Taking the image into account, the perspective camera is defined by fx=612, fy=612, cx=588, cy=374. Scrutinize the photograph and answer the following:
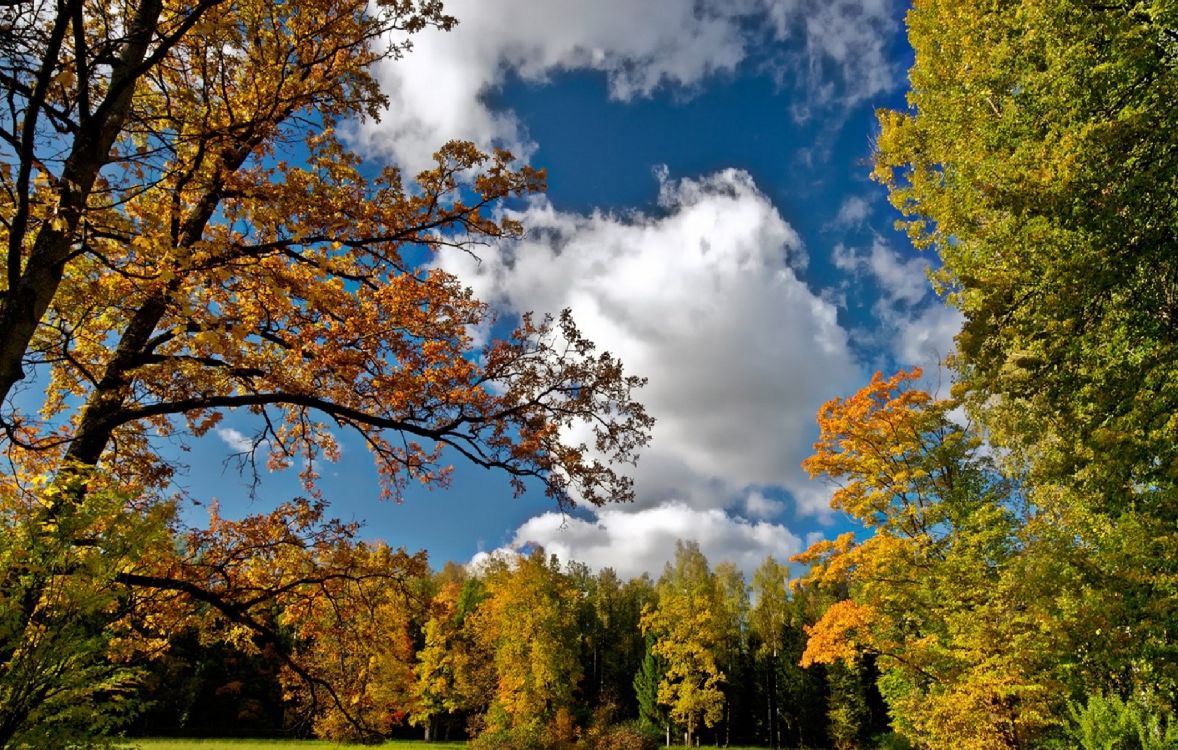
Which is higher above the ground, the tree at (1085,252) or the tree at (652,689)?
the tree at (1085,252)

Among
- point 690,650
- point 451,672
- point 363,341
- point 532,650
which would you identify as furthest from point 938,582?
point 451,672

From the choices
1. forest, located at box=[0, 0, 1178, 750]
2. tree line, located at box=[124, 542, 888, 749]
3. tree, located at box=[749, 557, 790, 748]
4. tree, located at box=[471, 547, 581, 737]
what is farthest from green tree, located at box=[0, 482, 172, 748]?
tree, located at box=[749, 557, 790, 748]

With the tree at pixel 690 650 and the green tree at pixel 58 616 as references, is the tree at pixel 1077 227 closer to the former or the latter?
the green tree at pixel 58 616

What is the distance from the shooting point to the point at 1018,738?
11977 mm

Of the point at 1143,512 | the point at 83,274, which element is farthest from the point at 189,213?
the point at 1143,512

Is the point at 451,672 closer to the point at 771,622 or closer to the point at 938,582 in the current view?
the point at 771,622

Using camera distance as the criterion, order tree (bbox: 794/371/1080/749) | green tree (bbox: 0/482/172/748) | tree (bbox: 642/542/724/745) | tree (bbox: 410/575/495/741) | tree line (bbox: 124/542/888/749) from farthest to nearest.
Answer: tree (bbox: 410/575/495/741), tree (bbox: 642/542/724/745), tree line (bbox: 124/542/888/749), tree (bbox: 794/371/1080/749), green tree (bbox: 0/482/172/748)

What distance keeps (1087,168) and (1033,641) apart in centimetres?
836

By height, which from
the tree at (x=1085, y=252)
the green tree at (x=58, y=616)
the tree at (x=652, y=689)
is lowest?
the tree at (x=652, y=689)

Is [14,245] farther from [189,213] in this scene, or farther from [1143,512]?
[1143,512]

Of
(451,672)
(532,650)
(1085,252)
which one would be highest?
(1085,252)

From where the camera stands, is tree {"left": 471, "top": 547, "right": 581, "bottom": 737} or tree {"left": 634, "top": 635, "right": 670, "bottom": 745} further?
tree {"left": 634, "top": 635, "right": 670, "bottom": 745}

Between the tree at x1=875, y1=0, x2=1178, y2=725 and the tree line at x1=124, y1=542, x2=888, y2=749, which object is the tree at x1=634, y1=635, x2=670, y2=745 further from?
the tree at x1=875, y1=0, x2=1178, y2=725

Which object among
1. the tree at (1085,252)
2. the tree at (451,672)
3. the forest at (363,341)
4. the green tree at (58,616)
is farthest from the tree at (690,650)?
the green tree at (58,616)
